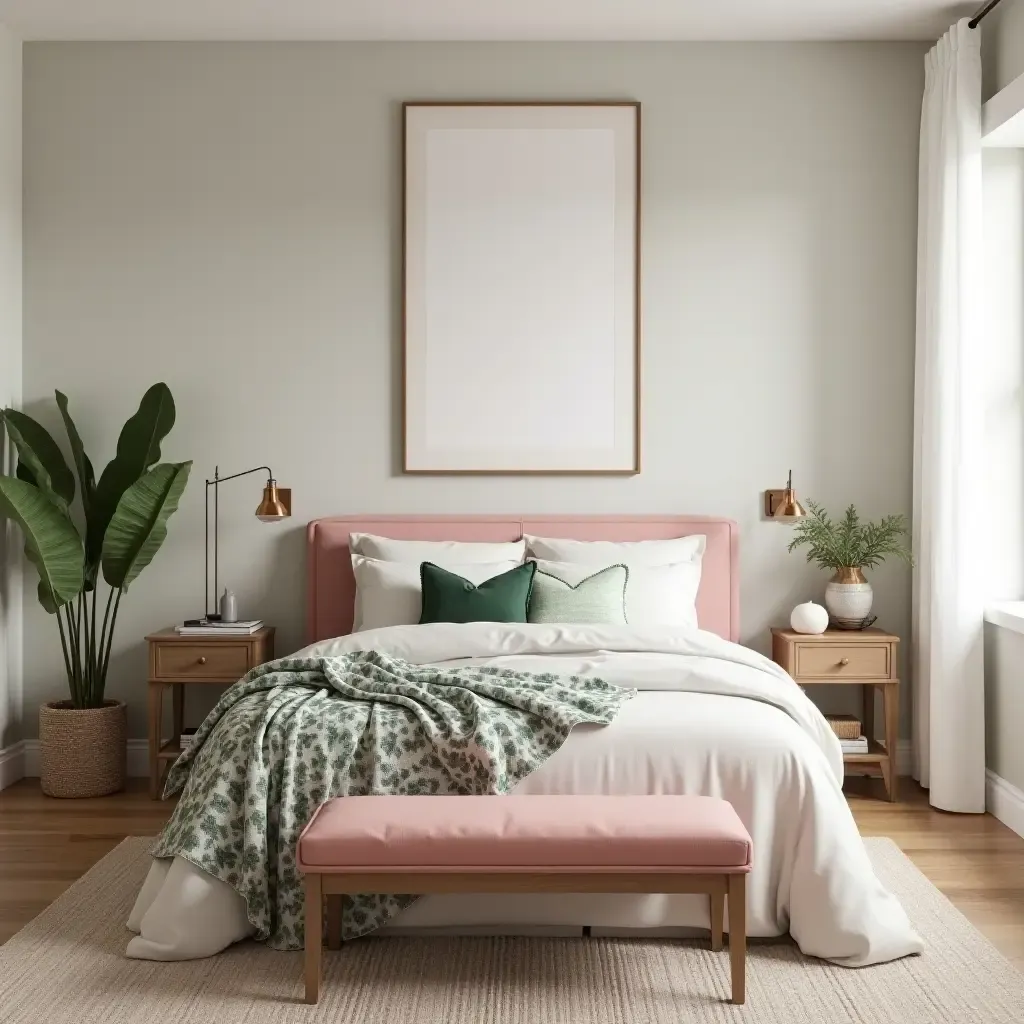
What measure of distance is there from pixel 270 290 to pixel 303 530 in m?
1.04

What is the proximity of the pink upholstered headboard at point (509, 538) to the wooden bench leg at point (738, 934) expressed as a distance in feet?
7.08

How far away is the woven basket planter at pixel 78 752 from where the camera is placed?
441 centimetres

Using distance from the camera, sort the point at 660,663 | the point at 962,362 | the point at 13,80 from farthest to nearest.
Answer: the point at 13,80 < the point at 962,362 < the point at 660,663

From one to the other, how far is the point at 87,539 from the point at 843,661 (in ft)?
10.1

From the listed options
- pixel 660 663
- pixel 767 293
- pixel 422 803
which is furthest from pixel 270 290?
pixel 422 803

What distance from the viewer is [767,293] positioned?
187 inches

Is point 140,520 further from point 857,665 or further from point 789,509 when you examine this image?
point 857,665

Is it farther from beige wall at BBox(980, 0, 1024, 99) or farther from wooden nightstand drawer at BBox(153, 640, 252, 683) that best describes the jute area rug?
beige wall at BBox(980, 0, 1024, 99)

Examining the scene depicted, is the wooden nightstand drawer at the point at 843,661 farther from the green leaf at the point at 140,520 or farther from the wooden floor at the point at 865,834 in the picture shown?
the green leaf at the point at 140,520

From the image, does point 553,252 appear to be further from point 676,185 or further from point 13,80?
point 13,80

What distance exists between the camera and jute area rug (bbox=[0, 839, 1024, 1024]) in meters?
2.54

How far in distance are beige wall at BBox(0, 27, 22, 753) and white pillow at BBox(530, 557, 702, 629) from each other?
7.34 feet

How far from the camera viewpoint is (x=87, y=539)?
14.8ft

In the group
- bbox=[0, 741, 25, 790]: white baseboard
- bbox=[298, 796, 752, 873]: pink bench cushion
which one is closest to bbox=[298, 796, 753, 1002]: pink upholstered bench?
bbox=[298, 796, 752, 873]: pink bench cushion
